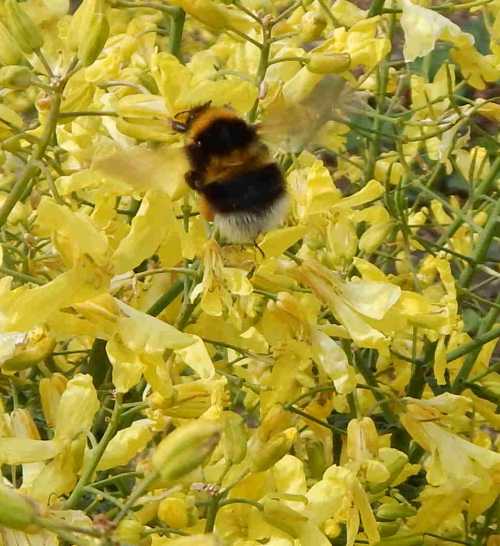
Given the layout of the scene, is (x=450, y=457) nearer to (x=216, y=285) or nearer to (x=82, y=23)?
(x=216, y=285)

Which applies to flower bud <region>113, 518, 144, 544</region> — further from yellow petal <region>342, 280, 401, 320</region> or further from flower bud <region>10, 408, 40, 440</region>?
yellow petal <region>342, 280, 401, 320</region>

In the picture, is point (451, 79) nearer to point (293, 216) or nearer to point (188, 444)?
point (293, 216)

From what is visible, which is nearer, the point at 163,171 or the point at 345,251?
the point at 163,171

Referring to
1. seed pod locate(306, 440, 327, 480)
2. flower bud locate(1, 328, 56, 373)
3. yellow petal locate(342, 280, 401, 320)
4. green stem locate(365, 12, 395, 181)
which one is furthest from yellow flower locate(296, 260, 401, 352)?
green stem locate(365, 12, 395, 181)

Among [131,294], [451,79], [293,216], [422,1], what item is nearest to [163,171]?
[131,294]

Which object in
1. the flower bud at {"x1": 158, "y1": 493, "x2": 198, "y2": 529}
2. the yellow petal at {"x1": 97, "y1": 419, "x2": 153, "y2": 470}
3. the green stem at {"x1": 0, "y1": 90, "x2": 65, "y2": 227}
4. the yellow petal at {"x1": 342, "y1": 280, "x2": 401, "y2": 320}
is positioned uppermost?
the green stem at {"x1": 0, "y1": 90, "x2": 65, "y2": 227}

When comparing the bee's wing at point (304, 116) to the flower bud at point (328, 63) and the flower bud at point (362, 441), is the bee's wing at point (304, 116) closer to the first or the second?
the flower bud at point (328, 63)
